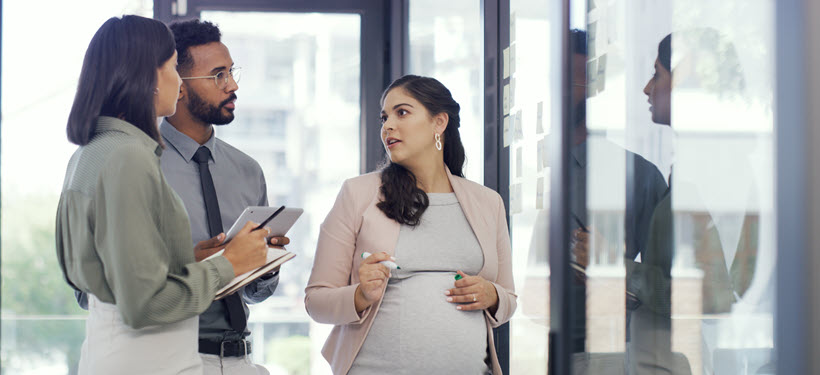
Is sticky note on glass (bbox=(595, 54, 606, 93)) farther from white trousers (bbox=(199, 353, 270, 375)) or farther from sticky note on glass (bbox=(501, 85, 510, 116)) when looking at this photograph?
white trousers (bbox=(199, 353, 270, 375))

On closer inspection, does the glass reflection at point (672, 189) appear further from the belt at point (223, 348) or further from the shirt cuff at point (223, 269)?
the belt at point (223, 348)

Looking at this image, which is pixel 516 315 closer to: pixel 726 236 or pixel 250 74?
pixel 726 236

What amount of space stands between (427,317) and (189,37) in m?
1.08

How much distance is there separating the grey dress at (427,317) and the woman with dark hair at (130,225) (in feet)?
1.63

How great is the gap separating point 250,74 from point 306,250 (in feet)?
3.10

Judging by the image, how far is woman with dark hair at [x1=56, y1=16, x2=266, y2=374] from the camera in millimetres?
1314

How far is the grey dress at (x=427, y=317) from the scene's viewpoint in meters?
1.85

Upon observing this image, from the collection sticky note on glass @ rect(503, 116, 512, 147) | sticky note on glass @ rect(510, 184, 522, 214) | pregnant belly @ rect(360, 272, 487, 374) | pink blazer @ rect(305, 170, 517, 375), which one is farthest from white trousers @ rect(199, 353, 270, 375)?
sticky note on glass @ rect(503, 116, 512, 147)

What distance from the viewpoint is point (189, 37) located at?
215 cm

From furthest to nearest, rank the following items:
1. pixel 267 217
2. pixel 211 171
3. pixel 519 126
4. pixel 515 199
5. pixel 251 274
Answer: pixel 515 199, pixel 519 126, pixel 211 171, pixel 267 217, pixel 251 274

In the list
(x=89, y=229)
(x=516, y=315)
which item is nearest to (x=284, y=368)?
(x=516, y=315)

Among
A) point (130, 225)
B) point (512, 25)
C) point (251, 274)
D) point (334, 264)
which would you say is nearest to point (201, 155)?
point (334, 264)

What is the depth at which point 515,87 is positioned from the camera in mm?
2275

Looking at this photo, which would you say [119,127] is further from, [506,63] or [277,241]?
[506,63]
